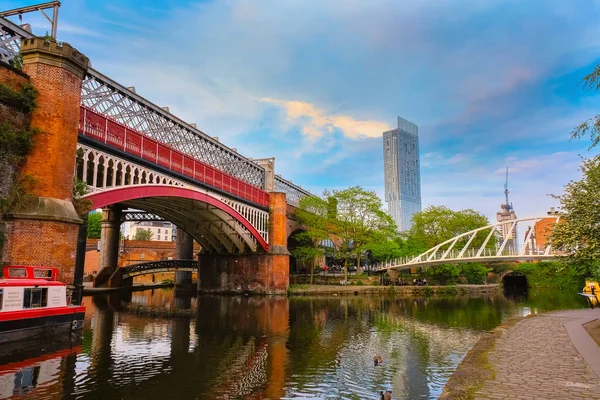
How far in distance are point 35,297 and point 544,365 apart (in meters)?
17.0

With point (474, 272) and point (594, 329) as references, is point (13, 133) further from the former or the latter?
point (474, 272)

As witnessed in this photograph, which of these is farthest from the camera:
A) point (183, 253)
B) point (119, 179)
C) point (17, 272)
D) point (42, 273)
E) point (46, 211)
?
point (183, 253)

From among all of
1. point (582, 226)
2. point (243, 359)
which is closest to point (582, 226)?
point (582, 226)

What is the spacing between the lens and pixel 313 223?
55.7m

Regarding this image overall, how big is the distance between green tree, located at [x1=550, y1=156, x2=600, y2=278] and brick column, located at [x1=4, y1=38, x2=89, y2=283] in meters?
20.5

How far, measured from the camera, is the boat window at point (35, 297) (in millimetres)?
15588

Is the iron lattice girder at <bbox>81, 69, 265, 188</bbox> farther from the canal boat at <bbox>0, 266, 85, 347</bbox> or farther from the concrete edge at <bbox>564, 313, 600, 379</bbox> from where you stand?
the concrete edge at <bbox>564, 313, 600, 379</bbox>

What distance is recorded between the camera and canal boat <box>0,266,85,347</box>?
14.9m

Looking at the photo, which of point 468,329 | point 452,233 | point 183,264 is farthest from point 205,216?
point 452,233

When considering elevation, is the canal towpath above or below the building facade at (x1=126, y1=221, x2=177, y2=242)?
below

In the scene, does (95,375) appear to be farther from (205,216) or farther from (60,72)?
(205,216)

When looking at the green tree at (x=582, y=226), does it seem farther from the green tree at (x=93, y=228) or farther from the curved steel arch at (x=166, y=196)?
the green tree at (x=93, y=228)

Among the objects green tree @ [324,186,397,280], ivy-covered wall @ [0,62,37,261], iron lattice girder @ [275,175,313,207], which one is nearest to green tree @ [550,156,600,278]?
ivy-covered wall @ [0,62,37,261]

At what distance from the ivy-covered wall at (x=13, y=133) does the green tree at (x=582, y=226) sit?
2214 cm
